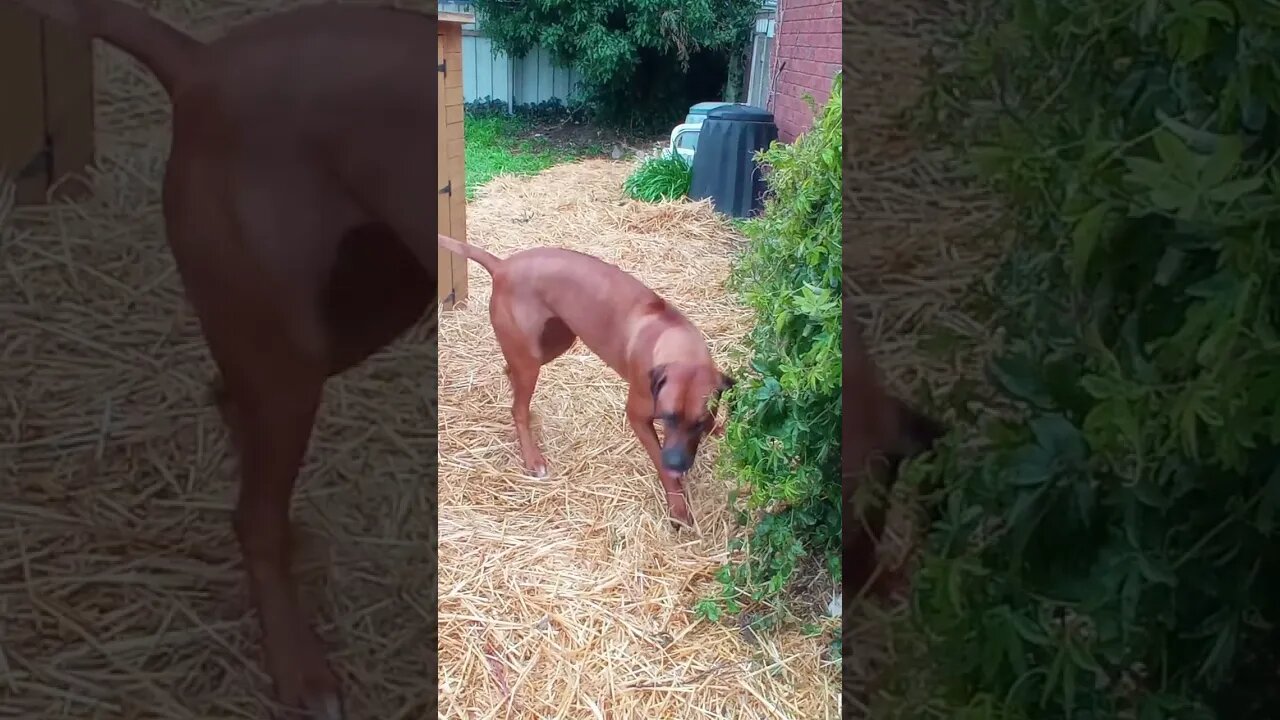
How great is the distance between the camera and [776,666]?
150 cm

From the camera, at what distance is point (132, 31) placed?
2.86 feet

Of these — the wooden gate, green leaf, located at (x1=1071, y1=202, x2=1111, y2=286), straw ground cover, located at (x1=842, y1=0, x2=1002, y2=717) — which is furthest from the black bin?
green leaf, located at (x1=1071, y1=202, x2=1111, y2=286)

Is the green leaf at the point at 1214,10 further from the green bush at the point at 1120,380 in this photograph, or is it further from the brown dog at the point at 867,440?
the brown dog at the point at 867,440

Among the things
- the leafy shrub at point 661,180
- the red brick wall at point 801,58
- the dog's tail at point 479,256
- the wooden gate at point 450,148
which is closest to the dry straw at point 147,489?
the dog's tail at point 479,256

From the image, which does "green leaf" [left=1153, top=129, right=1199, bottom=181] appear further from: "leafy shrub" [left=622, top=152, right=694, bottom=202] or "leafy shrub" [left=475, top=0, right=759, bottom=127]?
"leafy shrub" [left=475, top=0, right=759, bottom=127]

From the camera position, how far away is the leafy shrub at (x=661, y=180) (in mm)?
4293

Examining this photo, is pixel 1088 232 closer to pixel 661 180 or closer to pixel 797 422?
pixel 797 422

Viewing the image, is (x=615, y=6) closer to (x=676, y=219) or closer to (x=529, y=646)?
(x=676, y=219)

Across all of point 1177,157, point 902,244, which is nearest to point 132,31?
point 902,244

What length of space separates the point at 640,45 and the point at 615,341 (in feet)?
17.2

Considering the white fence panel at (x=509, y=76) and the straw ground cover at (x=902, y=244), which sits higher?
the white fence panel at (x=509, y=76)

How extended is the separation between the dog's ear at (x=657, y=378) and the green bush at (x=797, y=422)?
131 mm

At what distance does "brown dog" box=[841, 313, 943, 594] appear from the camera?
0.93 m

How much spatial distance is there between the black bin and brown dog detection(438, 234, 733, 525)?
2.11 m
